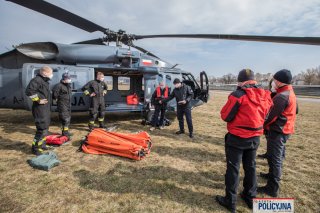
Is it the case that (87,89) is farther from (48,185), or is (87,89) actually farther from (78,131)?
(48,185)

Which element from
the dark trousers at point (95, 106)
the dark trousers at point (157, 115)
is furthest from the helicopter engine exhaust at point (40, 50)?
the dark trousers at point (157, 115)

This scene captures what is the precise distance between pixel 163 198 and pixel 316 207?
7.51 feet

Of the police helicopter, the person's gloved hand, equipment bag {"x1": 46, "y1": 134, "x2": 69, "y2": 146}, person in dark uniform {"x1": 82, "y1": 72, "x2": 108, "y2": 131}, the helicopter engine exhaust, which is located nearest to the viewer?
the person's gloved hand

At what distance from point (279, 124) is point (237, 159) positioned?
1084 mm

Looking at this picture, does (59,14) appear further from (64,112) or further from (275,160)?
(275,160)

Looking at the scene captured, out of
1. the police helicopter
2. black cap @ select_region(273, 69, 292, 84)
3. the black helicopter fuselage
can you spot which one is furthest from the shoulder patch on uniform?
the black helicopter fuselage

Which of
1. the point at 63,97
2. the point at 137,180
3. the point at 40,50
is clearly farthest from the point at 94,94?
the point at 137,180

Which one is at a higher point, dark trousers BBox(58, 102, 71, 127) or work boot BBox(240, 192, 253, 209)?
dark trousers BBox(58, 102, 71, 127)

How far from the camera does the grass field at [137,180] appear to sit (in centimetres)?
288

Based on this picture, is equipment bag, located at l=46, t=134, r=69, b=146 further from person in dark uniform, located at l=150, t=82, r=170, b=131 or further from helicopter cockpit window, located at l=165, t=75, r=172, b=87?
helicopter cockpit window, located at l=165, t=75, r=172, b=87

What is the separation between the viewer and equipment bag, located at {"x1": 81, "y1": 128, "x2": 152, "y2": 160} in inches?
175

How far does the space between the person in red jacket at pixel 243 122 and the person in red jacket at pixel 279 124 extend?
53 cm

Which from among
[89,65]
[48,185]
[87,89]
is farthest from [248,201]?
[89,65]

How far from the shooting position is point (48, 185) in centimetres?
333
